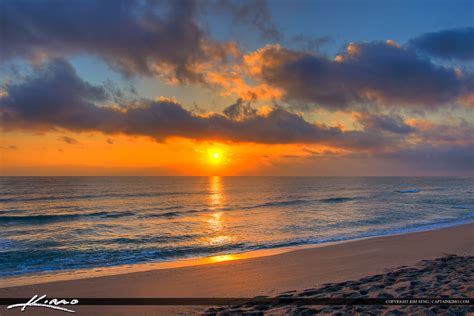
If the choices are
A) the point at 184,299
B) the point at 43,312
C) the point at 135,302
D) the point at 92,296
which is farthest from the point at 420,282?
the point at 43,312

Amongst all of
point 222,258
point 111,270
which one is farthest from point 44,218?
point 222,258

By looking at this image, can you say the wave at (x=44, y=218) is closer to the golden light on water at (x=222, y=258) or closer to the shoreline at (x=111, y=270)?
the shoreline at (x=111, y=270)

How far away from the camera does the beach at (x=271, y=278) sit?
24.7 ft

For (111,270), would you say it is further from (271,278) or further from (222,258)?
(271,278)

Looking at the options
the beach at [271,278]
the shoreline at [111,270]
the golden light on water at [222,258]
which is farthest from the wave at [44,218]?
the beach at [271,278]

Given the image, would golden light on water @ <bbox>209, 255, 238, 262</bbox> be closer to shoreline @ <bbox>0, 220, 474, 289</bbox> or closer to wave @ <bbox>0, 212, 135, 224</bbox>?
shoreline @ <bbox>0, 220, 474, 289</bbox>

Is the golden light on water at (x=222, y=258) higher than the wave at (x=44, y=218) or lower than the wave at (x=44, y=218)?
higher

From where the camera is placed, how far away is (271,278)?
9719mm

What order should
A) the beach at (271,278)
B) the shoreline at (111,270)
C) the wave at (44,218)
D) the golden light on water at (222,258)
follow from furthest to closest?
the wave at (44,218) → the golden light on water at (222,258) → the shoreline at (111,270) → the beach at (271,278)

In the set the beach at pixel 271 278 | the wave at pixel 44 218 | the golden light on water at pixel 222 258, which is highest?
the beach at pixel 271 278

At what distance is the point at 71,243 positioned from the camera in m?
18.0

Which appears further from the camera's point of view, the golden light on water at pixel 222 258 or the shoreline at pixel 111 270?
the golden light on water at pixel 222 258

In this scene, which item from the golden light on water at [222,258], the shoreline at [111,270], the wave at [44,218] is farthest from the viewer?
the wave at [44,218]

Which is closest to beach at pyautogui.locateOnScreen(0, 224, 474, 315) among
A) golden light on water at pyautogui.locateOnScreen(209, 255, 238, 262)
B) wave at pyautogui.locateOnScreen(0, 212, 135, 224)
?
golden light on water at pyautogui.locateOnScreen(209, 255, 238, 262)
